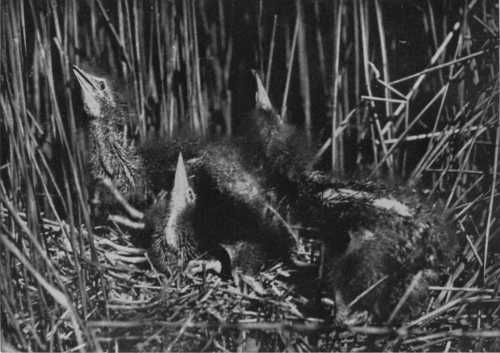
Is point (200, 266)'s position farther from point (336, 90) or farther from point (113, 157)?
point (336, 90)

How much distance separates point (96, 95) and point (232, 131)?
32 centimetres

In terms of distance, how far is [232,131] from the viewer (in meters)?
1.46

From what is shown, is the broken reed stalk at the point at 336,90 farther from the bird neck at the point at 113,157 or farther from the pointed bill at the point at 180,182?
the bird neck at the point at 113,157

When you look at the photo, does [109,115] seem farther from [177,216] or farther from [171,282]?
[171,282]

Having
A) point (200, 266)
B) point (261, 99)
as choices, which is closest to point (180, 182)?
point (200, 266)

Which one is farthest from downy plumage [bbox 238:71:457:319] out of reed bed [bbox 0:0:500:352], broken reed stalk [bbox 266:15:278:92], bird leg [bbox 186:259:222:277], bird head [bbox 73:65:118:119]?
bird head [bbox 73:65:118:119]

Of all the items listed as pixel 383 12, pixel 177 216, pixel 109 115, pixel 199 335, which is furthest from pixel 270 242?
pixel 383 12

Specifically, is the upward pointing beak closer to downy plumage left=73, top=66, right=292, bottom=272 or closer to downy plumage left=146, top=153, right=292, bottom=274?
downy plumage left=73, top=66, right=292, bottom=272

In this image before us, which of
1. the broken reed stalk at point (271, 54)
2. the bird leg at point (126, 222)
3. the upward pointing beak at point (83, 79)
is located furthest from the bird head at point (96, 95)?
the broken reed stalk at point (271, 54)

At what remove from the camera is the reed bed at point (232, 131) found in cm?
97

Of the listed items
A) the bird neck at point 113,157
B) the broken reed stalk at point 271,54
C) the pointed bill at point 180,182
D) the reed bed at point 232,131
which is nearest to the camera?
the reed bed at point 232,131

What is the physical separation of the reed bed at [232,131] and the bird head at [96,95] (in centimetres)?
3

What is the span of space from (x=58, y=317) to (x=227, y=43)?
0.80 metres

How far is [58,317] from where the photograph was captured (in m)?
0.98
